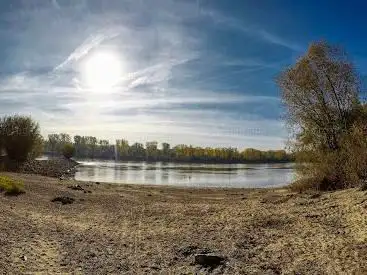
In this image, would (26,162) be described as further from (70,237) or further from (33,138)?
(70,237)

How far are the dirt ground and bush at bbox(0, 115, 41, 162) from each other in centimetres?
4558

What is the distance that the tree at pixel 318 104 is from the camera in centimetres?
3306

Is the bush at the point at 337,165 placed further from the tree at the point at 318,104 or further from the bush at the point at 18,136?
the bush at the point at 18,136

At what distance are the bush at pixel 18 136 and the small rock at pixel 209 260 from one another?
5968cm

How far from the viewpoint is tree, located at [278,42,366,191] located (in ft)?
108

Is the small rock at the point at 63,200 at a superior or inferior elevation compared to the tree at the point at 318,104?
inferior

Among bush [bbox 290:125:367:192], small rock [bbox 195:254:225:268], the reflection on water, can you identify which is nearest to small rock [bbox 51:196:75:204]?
small rock [bbox 195:254:225:268]

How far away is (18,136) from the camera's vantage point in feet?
220

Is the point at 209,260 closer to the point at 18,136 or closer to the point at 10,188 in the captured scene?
the point at 10,188

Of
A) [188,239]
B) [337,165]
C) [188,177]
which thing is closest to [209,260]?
[188,239]

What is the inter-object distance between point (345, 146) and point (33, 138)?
173 feet

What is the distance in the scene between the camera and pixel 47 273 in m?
12.0

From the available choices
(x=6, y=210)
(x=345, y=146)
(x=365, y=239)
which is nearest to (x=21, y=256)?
(x=6, y=210)

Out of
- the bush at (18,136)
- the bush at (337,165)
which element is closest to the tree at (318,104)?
the bush at (337,165)
